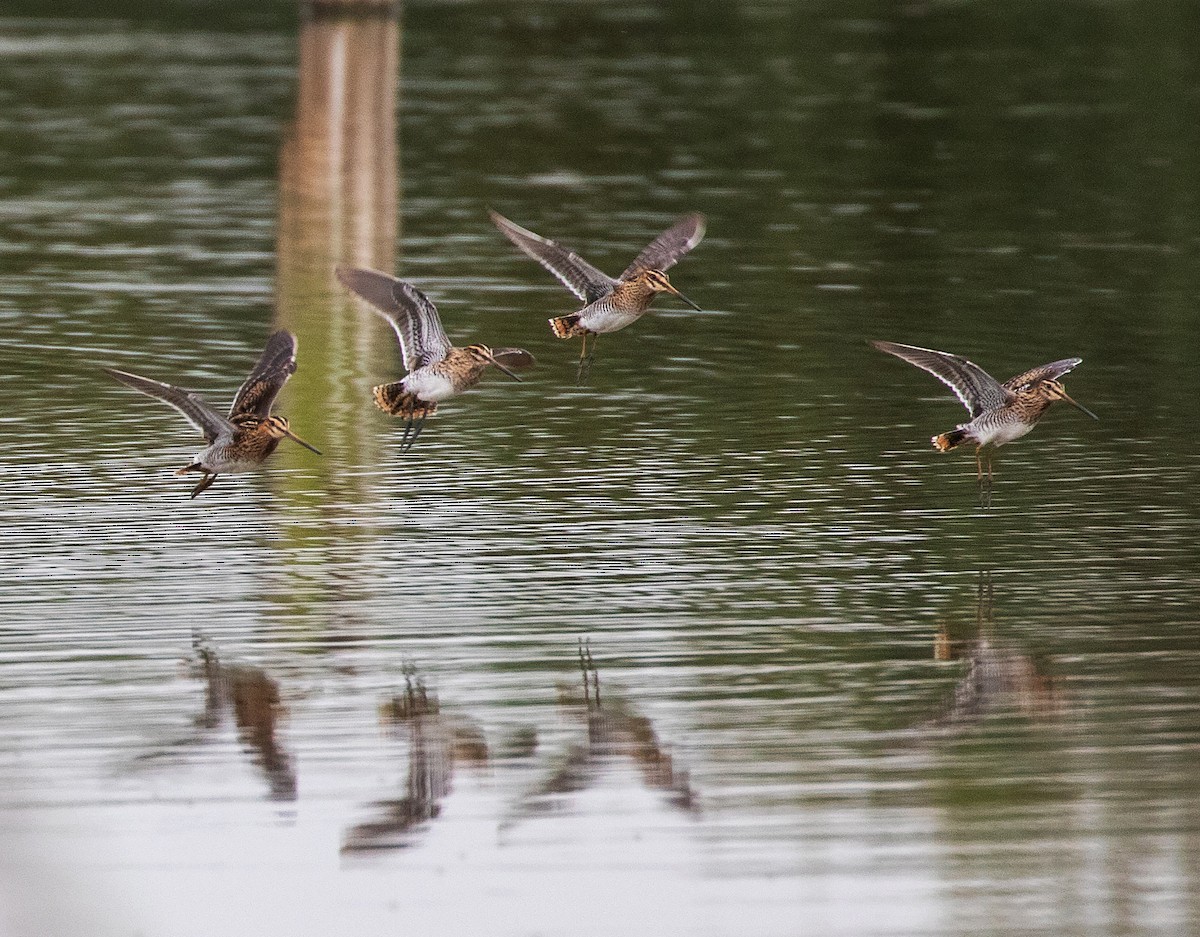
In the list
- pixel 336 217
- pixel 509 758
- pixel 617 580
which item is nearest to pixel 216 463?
pixel 617 580

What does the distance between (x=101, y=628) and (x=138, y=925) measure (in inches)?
161

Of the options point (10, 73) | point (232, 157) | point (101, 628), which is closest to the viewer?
point (101, 628)

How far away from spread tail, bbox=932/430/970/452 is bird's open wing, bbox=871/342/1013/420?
0.32 m

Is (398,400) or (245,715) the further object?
(398,400)

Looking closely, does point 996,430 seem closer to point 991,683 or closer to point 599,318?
point 599,318

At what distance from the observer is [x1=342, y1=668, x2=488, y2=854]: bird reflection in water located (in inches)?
420

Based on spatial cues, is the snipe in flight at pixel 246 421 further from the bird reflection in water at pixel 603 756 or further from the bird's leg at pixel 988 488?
the bird's leg at pixel 988 488

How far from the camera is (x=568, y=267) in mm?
16438

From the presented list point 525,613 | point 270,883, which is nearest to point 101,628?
point 525,613

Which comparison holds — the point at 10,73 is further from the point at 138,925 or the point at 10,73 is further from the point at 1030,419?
the point at 138,925

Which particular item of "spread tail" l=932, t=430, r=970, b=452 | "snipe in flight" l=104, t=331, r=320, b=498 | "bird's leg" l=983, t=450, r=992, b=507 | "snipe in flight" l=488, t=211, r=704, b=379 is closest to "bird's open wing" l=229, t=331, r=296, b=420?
"snipe in flight" l=104, t=331, r=320, b=498

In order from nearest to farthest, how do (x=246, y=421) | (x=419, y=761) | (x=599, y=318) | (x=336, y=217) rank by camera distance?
1. (x=419, y=761)
2. (x=246, y=421)
3. (x=599, y=318)
4. (x=336, y=217)

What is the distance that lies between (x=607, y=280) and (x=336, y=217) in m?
15.5

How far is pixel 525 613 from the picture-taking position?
13.9 m
